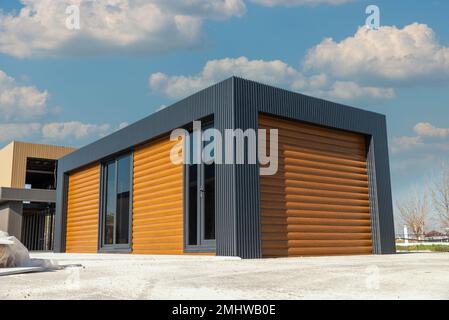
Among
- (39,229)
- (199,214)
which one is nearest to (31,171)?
(39,229)

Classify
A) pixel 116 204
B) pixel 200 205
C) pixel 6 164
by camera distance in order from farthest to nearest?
pixel 6 164 → pixel 116 204 → pixel 200 205

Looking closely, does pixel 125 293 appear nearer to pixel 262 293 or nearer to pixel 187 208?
pixel 262 293

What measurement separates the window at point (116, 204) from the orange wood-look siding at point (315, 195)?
190 inches

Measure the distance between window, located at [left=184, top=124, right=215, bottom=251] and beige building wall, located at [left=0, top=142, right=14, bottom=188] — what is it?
18.4 metres

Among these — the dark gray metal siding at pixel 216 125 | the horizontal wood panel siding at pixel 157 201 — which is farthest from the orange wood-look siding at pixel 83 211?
the horizontal wood panel siding at pixel 157 201

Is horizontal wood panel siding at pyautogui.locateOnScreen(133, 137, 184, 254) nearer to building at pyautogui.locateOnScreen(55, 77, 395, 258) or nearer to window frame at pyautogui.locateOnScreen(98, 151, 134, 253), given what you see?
building at pyautogui.locateOnScreen(55, 77, 395, 258)

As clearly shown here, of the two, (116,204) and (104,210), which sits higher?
(116,204)

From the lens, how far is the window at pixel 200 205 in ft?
30.9

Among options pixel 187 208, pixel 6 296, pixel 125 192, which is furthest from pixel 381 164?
pixel 6 296

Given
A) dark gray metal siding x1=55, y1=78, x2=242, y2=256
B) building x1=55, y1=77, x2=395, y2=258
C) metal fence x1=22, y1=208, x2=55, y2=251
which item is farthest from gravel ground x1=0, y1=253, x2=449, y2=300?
metal fence x1=22, y1=208, x2=55, y2=251

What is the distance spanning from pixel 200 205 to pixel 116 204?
467 cm

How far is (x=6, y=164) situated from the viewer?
26.2 metres

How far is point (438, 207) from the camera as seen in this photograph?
82.8 ft

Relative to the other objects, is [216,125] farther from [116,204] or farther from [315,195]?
[116,204]
